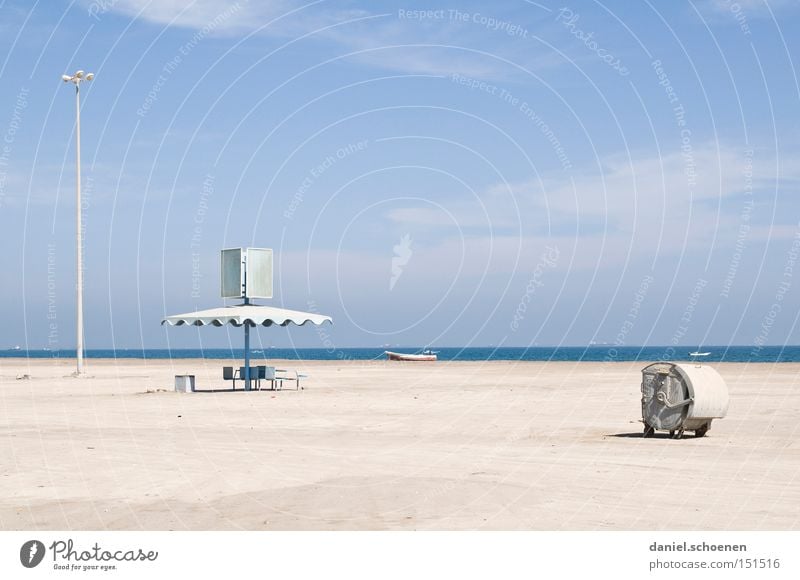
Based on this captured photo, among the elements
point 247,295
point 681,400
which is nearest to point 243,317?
point 247,295

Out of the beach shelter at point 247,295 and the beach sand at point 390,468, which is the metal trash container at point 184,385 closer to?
the beach shelter at point 247,295

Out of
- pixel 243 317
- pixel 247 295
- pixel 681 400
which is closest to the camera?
pixel 681 400

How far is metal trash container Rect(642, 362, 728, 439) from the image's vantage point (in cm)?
1655

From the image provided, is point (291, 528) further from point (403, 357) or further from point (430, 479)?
point (403, 357)

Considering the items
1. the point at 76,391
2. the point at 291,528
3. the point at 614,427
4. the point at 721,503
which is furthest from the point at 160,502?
the point at 76,391

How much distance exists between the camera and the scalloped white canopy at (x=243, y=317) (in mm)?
30266

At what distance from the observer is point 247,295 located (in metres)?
31.8

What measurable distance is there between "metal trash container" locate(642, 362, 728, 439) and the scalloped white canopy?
605 inches

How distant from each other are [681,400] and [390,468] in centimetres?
587

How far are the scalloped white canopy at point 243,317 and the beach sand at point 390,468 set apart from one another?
243 inches

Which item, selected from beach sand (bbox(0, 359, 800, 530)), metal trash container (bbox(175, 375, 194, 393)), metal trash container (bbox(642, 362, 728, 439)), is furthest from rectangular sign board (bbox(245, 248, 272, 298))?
metal trash container (bbox(642, 362, 728, 439))

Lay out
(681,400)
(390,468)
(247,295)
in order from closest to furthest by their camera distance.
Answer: (390,468), (681,400), (247,295)

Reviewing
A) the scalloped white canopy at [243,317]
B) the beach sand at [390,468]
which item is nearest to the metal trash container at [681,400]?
the beach sand at [390,468]

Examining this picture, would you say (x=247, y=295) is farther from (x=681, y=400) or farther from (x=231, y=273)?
(x=681, y=400)
